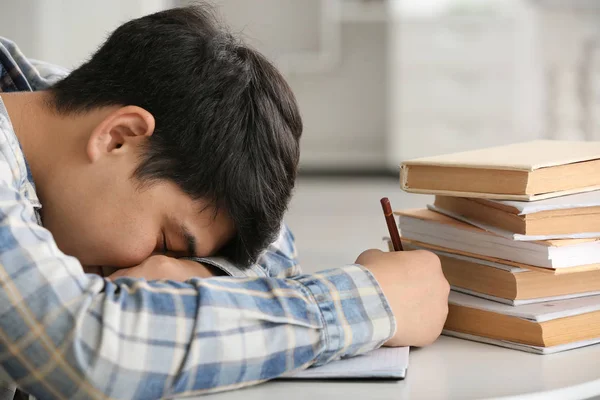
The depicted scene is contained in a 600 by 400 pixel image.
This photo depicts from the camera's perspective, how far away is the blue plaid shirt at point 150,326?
0.66 m

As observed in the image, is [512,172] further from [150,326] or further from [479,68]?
[479,68]

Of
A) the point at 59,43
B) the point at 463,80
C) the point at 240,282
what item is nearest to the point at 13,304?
the point at 240,282

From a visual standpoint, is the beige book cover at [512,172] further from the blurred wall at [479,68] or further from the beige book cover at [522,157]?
the blurred wall at [479,68]

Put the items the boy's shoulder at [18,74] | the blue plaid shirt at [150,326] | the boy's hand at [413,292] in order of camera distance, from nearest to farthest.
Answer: the blue plaid shirt at [150,326] → the boy's hand at [413,292] → the boy's shoulder at [18,74]

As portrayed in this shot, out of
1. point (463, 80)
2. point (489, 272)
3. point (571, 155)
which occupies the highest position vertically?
point (571, 155)

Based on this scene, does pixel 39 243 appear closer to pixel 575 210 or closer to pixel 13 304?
pixel 13 304

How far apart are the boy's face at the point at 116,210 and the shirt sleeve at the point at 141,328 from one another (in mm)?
141

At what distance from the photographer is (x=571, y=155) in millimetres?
873

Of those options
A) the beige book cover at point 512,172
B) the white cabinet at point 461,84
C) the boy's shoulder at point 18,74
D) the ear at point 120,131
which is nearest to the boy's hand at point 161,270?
the ear at point 120,131

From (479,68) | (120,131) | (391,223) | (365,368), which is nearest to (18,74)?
(120,131)

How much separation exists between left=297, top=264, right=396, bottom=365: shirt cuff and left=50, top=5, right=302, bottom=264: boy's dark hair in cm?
16

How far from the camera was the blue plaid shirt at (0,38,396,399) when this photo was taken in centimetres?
66

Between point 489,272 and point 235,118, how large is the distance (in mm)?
318

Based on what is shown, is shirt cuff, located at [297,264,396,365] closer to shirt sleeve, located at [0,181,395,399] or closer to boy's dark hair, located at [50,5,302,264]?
shirt sleeve, located at [0,181,395,399]
